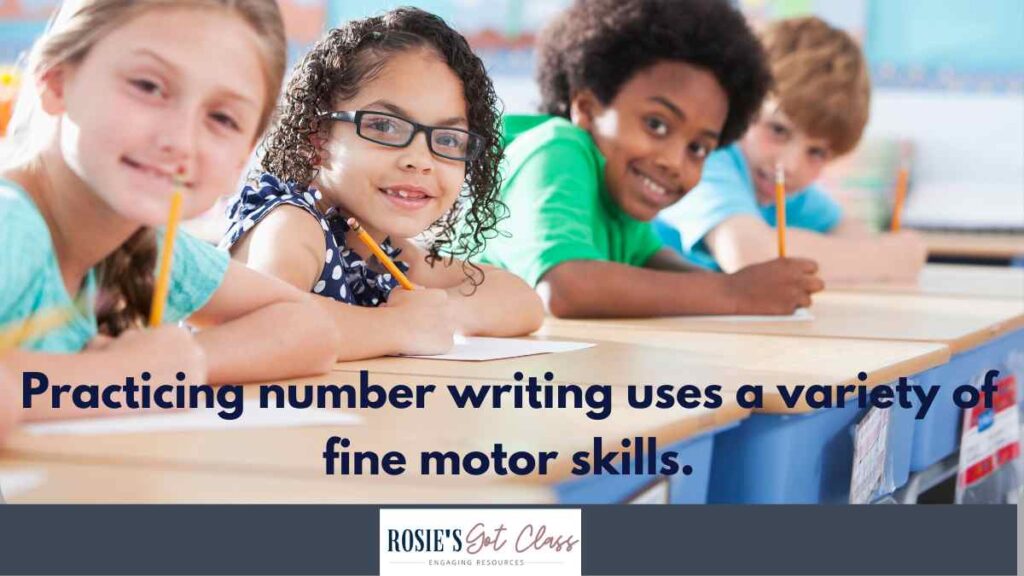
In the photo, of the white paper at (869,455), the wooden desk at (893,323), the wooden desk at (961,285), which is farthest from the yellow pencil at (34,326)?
the wooden desk at (961,285)

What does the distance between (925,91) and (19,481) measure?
3.46m

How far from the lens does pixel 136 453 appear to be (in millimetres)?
594

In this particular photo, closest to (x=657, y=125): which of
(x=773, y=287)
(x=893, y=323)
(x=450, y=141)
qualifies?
(x=773, y=287)

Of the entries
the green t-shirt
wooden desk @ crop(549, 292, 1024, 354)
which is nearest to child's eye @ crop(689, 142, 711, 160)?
the green t-shirt

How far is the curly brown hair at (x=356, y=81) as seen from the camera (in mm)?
1052

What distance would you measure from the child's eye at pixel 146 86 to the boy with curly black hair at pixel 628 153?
2.27 feet

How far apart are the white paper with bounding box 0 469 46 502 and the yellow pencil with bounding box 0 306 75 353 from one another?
0.13m

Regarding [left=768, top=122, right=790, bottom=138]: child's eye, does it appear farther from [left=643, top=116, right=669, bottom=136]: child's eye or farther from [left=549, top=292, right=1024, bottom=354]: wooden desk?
[left=643, top=116, right=669, bottom=136]: child's eye

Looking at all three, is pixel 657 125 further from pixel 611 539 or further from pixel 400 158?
pixel 611 539

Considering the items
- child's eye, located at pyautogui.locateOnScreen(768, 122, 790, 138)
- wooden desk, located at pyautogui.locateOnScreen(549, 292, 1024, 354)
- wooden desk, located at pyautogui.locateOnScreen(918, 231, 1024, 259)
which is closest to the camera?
wooden desk, located at pyautogui.locateOnScreen(549, 292, 1024, 354)

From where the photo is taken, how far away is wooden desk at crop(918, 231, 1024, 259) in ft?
10.7

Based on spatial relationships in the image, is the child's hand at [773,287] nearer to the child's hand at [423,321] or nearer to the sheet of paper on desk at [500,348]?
the sheet of paper on desk at [500,348]

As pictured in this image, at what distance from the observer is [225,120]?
706mm

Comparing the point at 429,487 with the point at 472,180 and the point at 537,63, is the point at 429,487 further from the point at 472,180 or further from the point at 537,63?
the point at 537,63
